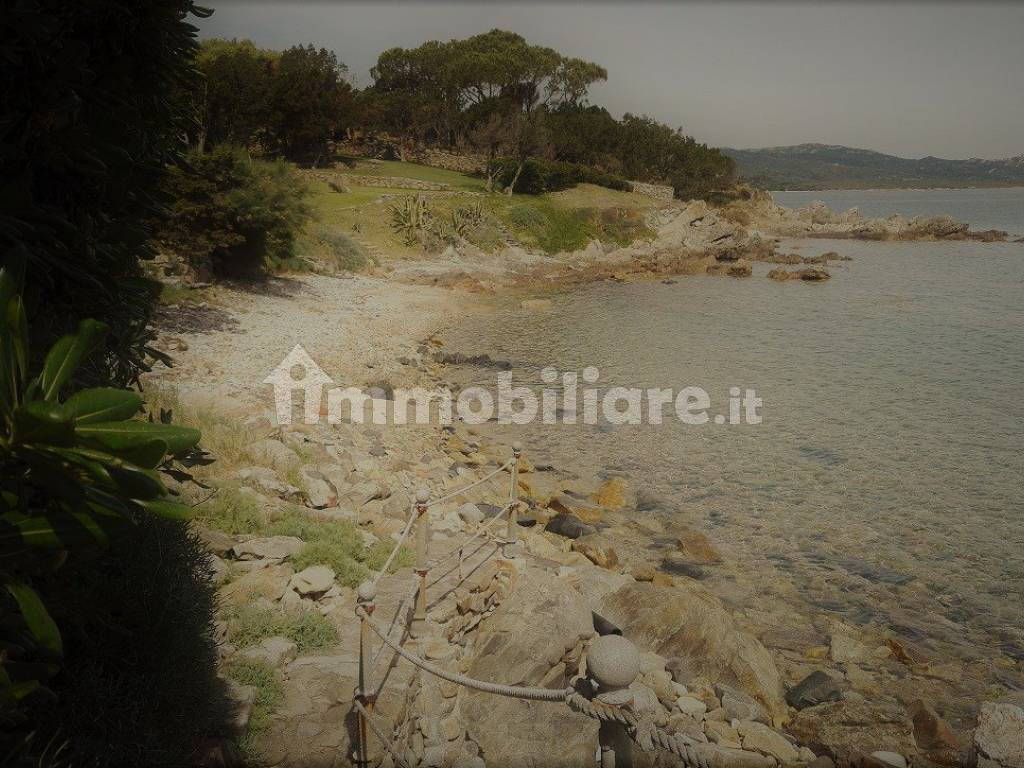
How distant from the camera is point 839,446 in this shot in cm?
1369

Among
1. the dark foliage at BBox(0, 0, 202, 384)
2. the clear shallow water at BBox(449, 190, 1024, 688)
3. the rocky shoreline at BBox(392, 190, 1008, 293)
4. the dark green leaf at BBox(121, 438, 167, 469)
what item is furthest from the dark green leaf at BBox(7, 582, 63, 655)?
the rocky shoreline at BBox(392, 190, 1008, 293)

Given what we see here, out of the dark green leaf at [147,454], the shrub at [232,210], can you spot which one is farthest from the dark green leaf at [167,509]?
the shrub at [232,210]

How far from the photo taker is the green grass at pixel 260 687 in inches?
164

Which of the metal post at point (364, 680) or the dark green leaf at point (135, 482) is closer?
the dark green leaf at point (135, 482)

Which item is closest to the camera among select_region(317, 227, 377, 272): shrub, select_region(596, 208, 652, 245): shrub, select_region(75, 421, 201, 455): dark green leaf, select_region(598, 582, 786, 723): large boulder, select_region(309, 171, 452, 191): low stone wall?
select_region(75, 421, 201, 455): dark green leaf

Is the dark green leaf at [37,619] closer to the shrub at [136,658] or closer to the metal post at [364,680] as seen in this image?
the shrub at [136,658]

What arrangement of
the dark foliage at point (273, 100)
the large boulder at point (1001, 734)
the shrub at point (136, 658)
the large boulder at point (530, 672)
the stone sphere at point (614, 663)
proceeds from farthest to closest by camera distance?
the dark foliage at point (273, 100) → the large boulder at point (1001, 734) → the large boulder at point (530, 672) → the stone sphere at point (614, 663) → the shrub at point (136, 658)

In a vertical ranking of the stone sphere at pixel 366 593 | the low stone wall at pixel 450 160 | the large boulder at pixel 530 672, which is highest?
the low stone wall at pixel 450 160

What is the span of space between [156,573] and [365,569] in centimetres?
265

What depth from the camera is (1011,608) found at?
327 inches

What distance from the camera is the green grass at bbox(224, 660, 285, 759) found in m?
4.17

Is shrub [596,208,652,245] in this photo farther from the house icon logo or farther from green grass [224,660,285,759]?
green grass [224,660,285,759]

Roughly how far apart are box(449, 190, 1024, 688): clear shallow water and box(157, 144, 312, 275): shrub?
7351 millimetres

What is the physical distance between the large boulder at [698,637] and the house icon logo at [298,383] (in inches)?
275
